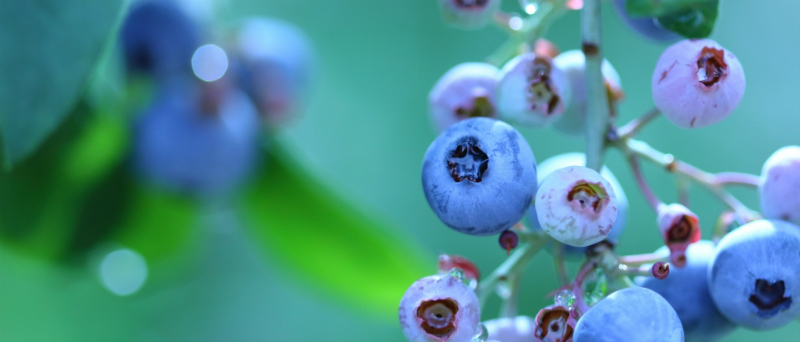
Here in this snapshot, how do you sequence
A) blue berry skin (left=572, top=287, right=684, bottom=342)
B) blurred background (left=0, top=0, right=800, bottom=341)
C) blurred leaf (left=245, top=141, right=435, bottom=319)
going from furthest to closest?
blurred leaf (left=245, top=141, right=435, bottom=319) < blurred background (left=0, top=0, right=800, bottom=341) < blue berry skin (left=572, top=287, right=684, bottom=342)

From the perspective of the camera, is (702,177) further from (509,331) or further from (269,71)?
(269,71)

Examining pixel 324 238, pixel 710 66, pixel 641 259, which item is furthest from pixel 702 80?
pixel 324 238

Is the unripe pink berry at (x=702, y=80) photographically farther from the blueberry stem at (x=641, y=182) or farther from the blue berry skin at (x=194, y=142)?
the blue berry skin at (x=194, y=142)

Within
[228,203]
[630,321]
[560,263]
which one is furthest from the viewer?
[228,203]

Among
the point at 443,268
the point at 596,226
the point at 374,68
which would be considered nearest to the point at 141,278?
the point at 443,268

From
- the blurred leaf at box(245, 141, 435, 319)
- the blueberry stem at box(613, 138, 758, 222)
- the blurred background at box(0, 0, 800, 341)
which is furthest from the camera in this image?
the blurred leaf at box(245, 141, 435, 319)

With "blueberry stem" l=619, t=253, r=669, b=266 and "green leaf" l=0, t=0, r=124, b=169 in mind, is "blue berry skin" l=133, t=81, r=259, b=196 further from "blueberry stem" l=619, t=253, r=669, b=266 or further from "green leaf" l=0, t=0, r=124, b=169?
"blueberry stem" l=619, t=253, r=669, b=266

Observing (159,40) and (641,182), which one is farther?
(159,40)

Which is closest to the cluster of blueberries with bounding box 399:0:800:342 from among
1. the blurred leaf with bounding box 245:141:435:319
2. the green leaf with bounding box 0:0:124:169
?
the green leaf with bounding box 0:0:124:169
